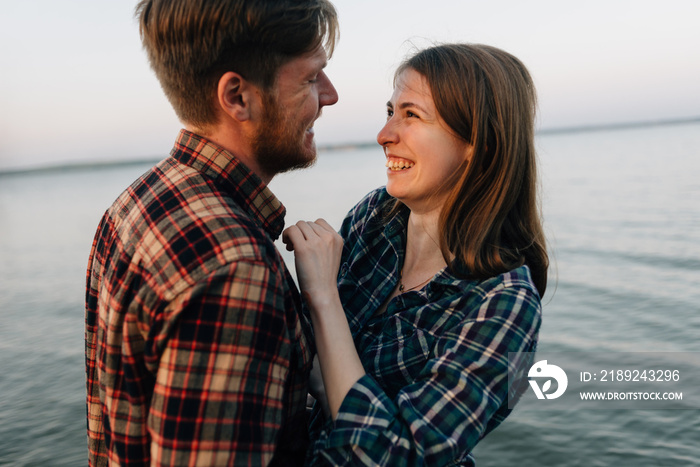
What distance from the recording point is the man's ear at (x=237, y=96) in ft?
5.50

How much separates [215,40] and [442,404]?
4.11 ft

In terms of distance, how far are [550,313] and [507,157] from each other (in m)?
5.91

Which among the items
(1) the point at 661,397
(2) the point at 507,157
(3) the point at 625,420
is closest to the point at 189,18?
(2) the point at 507,157

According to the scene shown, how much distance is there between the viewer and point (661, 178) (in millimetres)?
20203

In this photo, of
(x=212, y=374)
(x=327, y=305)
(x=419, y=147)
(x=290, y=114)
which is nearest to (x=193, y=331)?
(x=212, y=374)

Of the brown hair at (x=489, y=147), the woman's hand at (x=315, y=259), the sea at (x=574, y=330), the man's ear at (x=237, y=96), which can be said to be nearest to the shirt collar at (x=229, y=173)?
the man's ear at (x=237, y=96)

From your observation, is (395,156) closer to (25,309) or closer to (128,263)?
(128,263)

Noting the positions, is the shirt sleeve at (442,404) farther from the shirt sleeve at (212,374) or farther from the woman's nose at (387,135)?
the woman's nose at (387,135)

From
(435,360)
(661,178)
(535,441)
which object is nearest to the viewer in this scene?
(435,360)

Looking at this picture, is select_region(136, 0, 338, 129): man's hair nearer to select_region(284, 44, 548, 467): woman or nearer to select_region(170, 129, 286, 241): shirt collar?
select_region(170, 129, 286, 241): shirt collar

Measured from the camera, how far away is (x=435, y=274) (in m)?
2.36

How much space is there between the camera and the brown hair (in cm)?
244

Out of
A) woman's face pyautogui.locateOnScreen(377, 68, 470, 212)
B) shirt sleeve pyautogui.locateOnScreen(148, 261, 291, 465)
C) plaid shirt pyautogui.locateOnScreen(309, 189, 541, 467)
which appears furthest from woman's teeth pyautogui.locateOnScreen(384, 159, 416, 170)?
shirt sleeve pyautogui.locateOnScreen(148, 261, 291, 465)

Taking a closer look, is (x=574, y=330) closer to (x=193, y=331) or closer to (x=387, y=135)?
(x=387, y=135)
